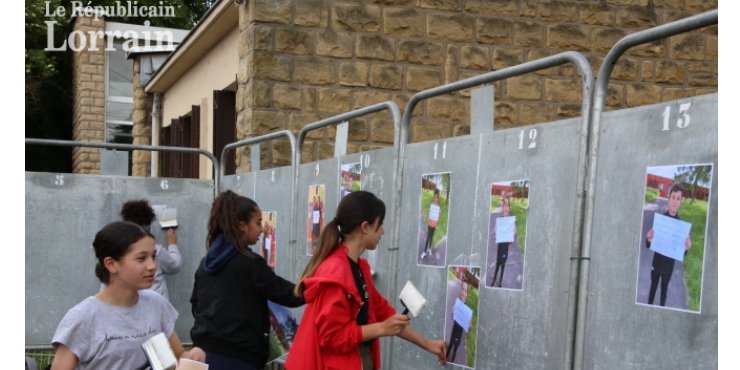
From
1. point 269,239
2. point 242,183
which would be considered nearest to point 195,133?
point 242,183

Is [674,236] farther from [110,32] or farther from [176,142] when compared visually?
[110,32]

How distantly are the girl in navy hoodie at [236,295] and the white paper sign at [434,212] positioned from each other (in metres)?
0.91

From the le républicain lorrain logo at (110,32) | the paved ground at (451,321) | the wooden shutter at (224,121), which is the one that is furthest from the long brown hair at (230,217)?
the le républicain lorrain logo at (110,32)

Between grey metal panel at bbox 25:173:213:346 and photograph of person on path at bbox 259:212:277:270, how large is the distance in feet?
6.65

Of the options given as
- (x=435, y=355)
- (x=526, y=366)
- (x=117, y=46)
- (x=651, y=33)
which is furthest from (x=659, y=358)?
(x=117, y=46)

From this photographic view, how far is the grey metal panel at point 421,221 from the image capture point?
16.0 feet

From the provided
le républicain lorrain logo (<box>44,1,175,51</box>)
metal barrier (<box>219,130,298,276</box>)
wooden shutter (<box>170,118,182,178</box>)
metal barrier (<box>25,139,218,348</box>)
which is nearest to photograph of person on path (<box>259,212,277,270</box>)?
metal barrier (<box>219,130,298,276</box>)

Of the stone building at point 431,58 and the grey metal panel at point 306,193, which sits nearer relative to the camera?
the grey metal panel at point 306,193

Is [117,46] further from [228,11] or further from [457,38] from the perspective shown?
[457,38]

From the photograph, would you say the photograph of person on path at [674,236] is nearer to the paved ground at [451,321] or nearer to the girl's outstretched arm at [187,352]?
the paved ground at [451,321]

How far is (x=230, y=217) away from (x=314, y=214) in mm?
1200

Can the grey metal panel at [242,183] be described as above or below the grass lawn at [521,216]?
below

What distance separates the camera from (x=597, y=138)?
3982mm

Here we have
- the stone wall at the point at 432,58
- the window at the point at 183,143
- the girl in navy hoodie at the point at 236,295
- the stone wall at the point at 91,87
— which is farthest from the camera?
the stone wall at the point at 91,87
